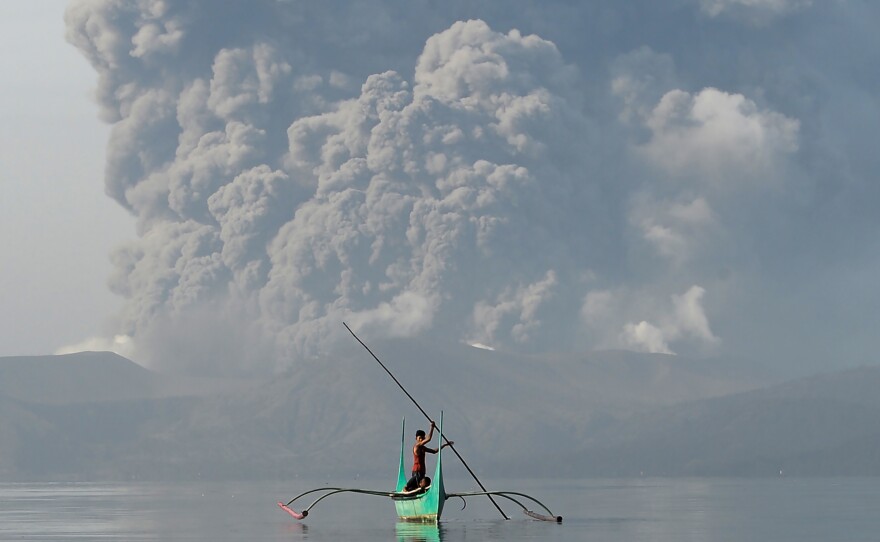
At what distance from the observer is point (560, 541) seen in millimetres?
61250

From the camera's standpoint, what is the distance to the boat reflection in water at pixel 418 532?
60.9 m

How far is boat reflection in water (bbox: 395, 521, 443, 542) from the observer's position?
200ft

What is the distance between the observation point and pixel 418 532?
64875 mm

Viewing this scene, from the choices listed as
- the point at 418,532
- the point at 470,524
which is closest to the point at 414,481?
the point at 418,532

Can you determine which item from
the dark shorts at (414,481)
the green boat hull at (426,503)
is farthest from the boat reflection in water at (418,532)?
the dark shorts at (414,481)

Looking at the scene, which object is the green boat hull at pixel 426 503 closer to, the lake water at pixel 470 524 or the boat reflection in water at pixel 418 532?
the boat reflection in water at pixel 418 532

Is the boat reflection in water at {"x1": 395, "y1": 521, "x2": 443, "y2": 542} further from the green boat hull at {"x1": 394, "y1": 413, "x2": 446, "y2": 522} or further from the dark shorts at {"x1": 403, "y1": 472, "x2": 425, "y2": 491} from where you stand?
the dark shorts at {"x1": 403, "y1": 472, "x2": 425, "y2": 491}

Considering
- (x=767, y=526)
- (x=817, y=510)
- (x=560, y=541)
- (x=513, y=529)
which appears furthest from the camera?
(x=817, y=510)

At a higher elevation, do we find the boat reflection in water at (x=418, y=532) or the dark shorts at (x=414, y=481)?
the dark shorts at (x=414, y=481)

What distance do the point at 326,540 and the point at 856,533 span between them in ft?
79.3

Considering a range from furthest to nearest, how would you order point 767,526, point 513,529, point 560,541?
point 767,526
point 513,529
point 560,541

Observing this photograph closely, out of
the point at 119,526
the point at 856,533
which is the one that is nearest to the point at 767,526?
the point at 856,533

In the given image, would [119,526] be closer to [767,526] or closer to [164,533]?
[164,533]

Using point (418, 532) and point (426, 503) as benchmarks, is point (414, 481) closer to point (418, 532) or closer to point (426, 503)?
point (426, 503)
